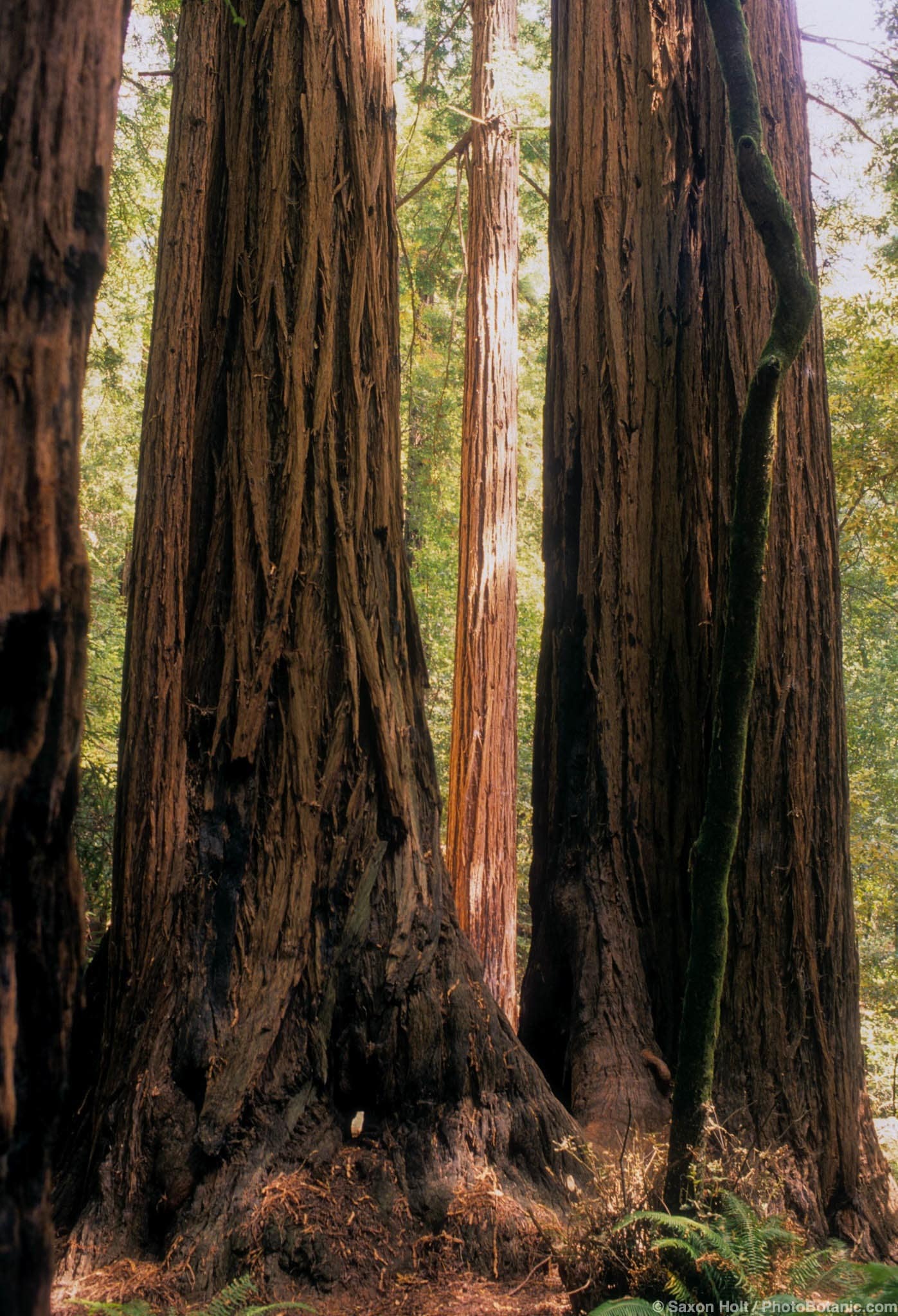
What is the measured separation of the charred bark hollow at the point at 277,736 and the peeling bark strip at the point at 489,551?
4.84 meters

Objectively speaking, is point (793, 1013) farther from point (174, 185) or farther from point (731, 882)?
point (174, 185)

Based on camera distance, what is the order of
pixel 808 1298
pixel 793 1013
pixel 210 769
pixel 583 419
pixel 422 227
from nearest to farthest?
1. pixel 808 1298
2. pixel 210 769
3. pixel 793 1013
4. pixel 583 419
5. pixel 422 227

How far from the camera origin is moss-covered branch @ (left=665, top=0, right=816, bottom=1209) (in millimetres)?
2666

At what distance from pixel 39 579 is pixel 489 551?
758 cm

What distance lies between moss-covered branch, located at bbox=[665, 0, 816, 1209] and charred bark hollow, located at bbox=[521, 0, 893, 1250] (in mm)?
897

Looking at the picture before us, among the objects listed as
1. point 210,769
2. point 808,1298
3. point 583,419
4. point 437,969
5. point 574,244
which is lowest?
point 808,1298

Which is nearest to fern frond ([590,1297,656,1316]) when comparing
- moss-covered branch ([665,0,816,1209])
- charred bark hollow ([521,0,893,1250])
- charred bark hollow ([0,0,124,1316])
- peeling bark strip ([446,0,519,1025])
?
moss-covered branch ([665,0,816,1209])

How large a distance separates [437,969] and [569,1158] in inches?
29.0

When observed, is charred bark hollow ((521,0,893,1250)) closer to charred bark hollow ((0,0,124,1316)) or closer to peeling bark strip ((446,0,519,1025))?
charred bark hollow ((0,0,124,1316))

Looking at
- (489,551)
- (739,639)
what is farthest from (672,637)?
(489,551)

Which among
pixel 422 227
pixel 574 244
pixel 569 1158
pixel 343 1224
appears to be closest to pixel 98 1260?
pixel 343 1224

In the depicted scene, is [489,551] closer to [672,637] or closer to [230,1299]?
[672,637]

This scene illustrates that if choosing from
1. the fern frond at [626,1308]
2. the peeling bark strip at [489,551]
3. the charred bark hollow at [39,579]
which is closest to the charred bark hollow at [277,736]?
the fern frond at [626,1308]

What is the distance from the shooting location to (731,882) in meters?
3.59
